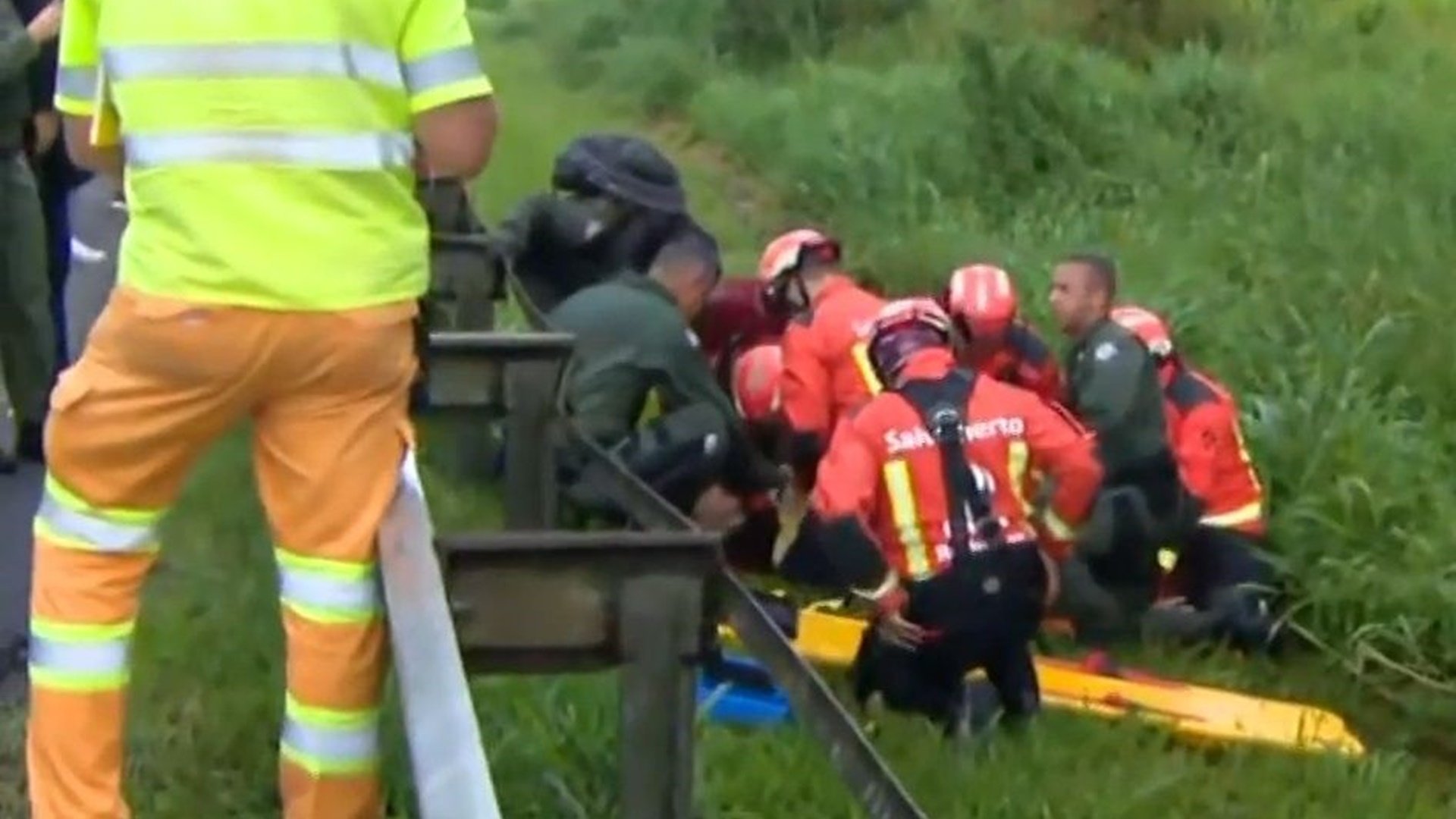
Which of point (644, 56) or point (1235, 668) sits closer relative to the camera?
point (1235, 668)

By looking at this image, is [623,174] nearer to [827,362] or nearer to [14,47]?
[827,362]

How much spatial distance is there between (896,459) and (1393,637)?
1.66 metres

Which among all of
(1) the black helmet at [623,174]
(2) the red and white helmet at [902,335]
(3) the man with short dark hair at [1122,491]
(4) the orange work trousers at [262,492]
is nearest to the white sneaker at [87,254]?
(1) the black helmet at [623,174]

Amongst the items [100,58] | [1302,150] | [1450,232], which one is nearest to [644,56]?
[1302,150]

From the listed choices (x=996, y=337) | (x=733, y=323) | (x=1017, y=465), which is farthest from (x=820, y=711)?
(x=733, y=323)

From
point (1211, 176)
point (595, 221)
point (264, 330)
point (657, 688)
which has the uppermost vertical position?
point (264, 330)

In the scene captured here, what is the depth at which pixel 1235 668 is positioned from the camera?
7.07m

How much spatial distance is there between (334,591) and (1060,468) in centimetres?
288

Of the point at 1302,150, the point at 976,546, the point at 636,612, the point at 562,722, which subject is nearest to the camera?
the point at 636,612

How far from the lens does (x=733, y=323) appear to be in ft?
28.5

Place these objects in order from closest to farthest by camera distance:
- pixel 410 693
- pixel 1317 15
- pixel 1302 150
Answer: pixel 410 693
pixel 1302 150
pixel 1317 15

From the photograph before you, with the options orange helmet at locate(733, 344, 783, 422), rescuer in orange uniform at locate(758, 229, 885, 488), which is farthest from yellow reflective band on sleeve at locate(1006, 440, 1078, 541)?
orange helmet at locate(733, 344, 783, 422)

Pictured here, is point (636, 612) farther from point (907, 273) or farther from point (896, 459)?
point (907, 273)

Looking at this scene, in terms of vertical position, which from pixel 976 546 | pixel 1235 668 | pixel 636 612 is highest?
pixel 636 612
